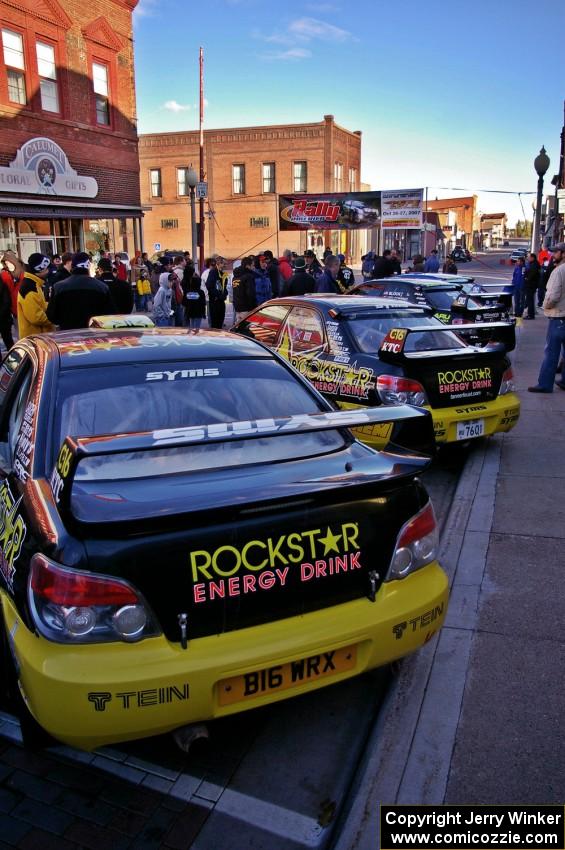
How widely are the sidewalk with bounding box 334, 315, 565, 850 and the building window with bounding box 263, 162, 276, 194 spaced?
45.5m

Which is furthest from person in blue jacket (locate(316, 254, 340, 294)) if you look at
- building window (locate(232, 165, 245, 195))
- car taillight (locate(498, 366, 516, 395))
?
building window (locate(232, 165, 245, 195))

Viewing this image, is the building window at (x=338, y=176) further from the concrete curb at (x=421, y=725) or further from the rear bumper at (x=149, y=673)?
the rear bumper at (x=149, y=673)

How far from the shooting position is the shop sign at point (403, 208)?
2236 centimetres

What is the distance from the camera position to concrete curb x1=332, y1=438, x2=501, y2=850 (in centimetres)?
247

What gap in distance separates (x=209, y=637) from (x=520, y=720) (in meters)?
1.45

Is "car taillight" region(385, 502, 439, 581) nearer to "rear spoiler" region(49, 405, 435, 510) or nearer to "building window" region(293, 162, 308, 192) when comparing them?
"rear spoiler" region(49, 405, 435, 510)

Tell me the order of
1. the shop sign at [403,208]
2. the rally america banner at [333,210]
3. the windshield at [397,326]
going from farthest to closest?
the rally america banner at [333,210], the shop sign at [403,208], the windshield at [397,326]

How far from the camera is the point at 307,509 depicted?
2529 millimetres

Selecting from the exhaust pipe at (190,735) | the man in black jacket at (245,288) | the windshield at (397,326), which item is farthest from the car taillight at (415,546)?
the man in black jacket at (245,288)

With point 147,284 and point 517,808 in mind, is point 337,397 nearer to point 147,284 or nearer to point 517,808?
point 517,808

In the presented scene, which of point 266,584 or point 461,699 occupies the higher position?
point 266,584

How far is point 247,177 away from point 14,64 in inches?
1202

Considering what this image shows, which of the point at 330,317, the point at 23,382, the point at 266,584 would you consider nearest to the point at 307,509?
the point at 266,584

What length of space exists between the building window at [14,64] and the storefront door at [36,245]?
3.65 metres
